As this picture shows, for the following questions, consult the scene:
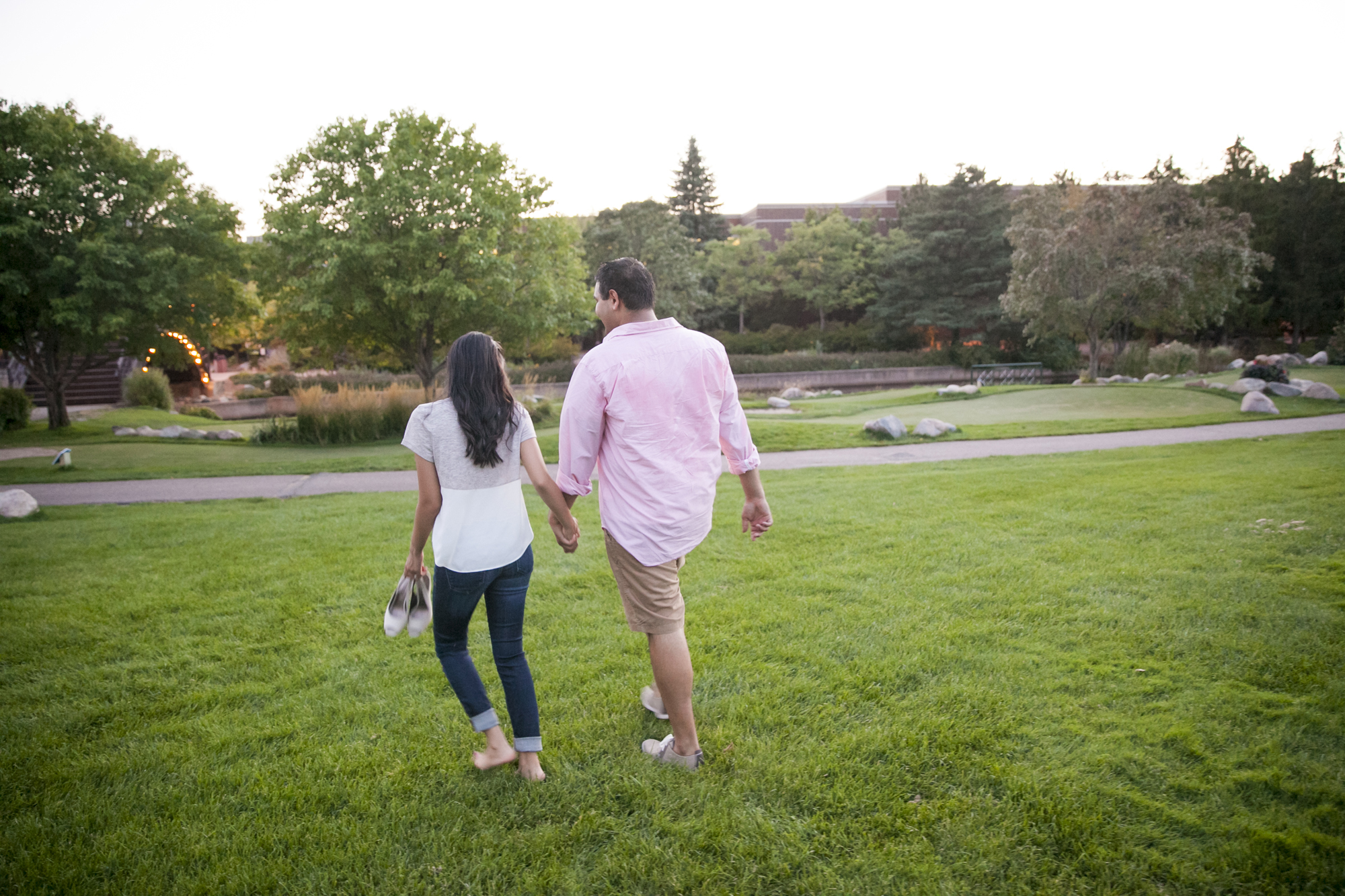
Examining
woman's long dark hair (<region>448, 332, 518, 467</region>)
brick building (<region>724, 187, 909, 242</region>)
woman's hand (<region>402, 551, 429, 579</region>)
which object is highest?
brick building (<region>724, 187, 909, 242</region>)

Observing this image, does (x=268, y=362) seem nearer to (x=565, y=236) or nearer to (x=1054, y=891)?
(x=565, y=236)

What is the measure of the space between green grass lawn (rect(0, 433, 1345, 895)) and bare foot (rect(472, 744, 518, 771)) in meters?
0.05

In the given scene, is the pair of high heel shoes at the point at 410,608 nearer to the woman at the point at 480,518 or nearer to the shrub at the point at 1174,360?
the woman at the point at 480,518

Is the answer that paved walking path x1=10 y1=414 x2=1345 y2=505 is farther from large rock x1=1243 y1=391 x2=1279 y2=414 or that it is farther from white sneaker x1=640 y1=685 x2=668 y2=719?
white sneaker x1=640 y1=685 x2=668 y2=719

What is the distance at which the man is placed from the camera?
9.14ft

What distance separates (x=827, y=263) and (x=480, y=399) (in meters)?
41.2

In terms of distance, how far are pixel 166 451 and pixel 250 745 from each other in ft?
41.9

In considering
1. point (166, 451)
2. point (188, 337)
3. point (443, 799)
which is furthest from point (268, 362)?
point (443, 799)

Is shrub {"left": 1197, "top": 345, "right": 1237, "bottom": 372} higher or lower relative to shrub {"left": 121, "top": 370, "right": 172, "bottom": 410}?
lower

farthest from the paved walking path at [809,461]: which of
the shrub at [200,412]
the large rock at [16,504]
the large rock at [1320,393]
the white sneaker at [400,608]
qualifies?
the shrub at [200,412]

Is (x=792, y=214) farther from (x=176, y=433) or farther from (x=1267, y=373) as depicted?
(x=176, y=433)

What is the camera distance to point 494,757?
2934 mm

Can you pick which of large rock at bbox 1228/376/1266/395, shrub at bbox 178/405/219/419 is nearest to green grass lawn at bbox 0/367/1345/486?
large rock at bbox 1228/376/1266/395

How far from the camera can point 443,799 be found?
279cm
